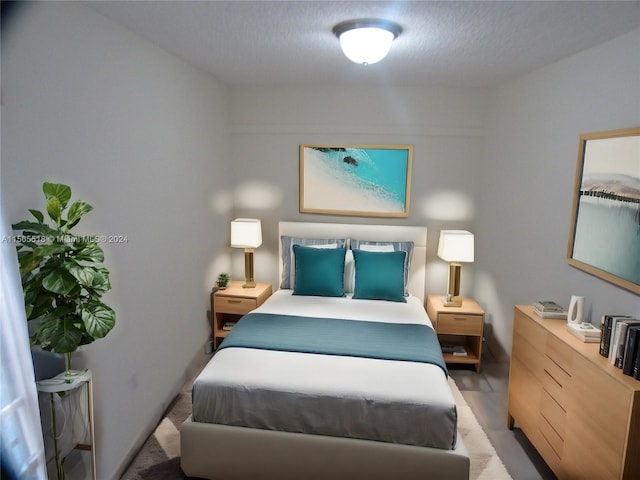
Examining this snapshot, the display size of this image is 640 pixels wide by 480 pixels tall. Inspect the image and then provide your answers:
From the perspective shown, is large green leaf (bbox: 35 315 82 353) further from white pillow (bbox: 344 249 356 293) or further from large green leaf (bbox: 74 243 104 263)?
white pillow (bbox: 344 249 356 293)

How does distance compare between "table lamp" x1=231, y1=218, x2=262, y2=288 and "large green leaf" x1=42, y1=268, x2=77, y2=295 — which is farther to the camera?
"table lamp" x1=231, y1=218, x2=262, y2=288

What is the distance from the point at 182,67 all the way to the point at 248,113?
1.22 m

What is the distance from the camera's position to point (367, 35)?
2359mm

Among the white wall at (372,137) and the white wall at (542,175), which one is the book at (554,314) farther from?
the white wall at (372,137)

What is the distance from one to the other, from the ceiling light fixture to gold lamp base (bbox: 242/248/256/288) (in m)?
2.28

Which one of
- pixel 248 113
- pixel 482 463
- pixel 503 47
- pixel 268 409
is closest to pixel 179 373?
pixel 268 409

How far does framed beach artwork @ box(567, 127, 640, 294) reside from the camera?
7.24 feet

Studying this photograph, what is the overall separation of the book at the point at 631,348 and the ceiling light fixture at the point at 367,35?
1.87 m

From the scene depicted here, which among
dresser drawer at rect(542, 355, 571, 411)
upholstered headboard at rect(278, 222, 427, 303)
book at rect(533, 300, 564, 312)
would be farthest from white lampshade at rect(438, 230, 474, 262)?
dresser drawer at rect(542, 355, 571, 411)

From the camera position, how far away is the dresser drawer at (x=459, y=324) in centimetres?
384

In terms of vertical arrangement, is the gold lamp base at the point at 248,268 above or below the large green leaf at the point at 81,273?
below

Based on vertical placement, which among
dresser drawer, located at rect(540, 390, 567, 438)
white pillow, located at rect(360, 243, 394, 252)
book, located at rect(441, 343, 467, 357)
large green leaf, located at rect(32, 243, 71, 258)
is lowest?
book, located at rect(441, 343, 467, 357)

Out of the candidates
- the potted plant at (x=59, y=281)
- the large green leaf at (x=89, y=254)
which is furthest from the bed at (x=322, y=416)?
the large green leaf at (x=89, y=254)

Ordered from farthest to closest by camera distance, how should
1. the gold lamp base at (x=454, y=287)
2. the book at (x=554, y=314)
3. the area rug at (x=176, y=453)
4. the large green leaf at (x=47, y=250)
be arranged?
the gold lamp base at (x=454, y=287), the book at (x=554, y=314), the area rug at (x=176, y=453), the large green leaf at (x=47, y=250)
